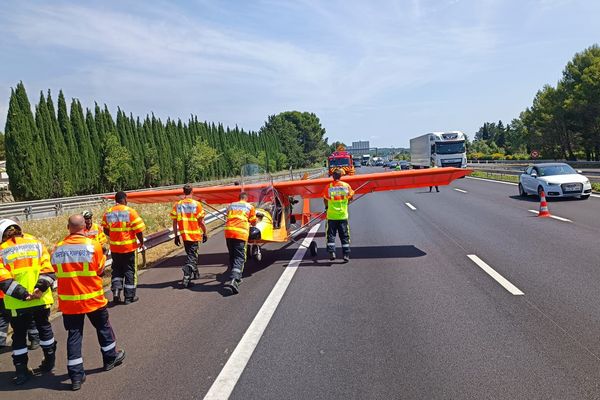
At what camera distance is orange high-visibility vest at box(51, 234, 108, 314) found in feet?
15.2

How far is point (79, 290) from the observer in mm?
4629

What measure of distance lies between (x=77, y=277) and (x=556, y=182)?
19508 millimetres

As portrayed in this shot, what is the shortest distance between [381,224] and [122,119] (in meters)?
38.5

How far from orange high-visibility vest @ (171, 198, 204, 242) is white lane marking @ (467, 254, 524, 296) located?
5203 mm

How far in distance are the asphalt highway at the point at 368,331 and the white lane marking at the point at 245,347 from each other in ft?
0.07

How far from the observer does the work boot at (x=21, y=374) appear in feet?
15.1

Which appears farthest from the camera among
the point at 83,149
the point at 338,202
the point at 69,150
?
the point at 83,149

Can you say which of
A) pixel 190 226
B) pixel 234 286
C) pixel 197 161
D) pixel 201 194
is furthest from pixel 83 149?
pixel 234 286

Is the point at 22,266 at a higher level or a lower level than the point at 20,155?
lower

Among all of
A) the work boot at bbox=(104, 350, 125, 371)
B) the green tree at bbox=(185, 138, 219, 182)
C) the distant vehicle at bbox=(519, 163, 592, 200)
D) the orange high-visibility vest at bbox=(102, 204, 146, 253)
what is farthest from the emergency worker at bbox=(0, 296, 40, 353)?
the green tree at bbox=(185, 138, 219, 182)

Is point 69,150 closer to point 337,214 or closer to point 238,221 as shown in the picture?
point 337,214

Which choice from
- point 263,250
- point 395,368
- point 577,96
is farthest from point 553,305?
point 577,96

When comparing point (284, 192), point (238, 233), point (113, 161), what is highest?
point (113, 161)

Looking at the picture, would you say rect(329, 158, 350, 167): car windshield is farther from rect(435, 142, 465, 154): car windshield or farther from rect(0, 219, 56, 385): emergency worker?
rect(0, 219, 56, 385): emergency worker
